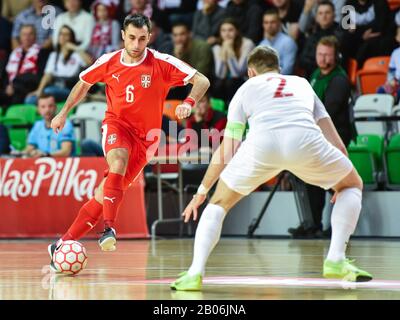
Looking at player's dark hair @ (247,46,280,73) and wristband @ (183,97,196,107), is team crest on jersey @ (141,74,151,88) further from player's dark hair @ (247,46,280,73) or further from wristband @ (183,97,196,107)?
player's dark hair @ (247,46,280,73)

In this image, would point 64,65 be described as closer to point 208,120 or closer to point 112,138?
point 208,120

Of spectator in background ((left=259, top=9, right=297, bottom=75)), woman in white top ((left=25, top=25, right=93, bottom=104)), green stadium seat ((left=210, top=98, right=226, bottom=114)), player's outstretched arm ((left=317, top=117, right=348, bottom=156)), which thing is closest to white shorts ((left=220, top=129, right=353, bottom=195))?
player's outstretched arm ((left=317, top=117, right=348, bottom=156))

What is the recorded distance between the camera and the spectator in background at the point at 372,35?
1483 cm

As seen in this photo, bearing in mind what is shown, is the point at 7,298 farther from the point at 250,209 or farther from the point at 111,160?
the point at 250,209

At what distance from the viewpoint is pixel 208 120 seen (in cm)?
1416

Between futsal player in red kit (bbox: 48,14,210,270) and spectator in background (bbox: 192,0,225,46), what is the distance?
691cm

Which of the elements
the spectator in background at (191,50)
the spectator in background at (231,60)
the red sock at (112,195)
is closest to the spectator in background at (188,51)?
the spectator in background at (191,50)

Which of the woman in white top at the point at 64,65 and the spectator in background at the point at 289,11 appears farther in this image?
the woman in white top at the point at 64,65

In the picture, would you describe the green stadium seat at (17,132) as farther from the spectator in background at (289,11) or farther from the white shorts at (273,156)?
the white shorts at (273,156)

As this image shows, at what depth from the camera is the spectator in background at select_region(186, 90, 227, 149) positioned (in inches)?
553

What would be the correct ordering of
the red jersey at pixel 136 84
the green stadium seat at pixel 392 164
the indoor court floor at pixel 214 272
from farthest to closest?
1. the green stadium seat at pixel 392 164
2. the red jersey at pixel 136 84
3. the indoor court floor at pixel 214 272

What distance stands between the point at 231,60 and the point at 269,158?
898 cm

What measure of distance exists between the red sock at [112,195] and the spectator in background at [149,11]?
9.01 metres

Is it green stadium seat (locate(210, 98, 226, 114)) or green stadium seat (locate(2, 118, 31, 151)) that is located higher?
green stadium seat (locate(210, 98, 226, 114))
